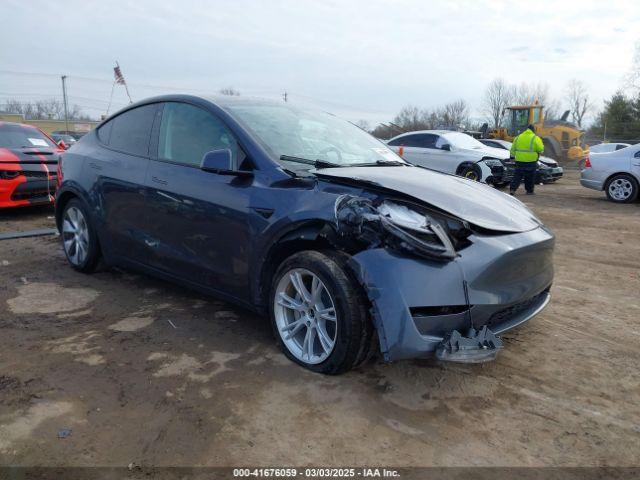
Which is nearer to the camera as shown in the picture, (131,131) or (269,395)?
(269,395)

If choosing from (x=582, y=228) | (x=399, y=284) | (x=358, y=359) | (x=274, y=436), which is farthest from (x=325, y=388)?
(x=582, y=228)

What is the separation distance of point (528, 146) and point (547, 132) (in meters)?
17.1

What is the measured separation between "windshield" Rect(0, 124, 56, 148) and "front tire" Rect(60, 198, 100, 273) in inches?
162

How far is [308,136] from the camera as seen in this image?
378 cm

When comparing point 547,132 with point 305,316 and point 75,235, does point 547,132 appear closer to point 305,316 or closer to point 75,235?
point 75,235

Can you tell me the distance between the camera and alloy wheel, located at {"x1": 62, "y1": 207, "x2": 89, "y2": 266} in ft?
15.8

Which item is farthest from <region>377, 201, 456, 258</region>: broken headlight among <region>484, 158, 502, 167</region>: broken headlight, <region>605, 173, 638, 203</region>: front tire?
<region>605, 173, 638, 203</region>: front tire

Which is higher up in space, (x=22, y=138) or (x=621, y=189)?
(x=22, y=138)

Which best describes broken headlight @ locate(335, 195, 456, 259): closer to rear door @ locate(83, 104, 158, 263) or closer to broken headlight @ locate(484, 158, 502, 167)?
rear door @ locate(83, 104, 158, 263)

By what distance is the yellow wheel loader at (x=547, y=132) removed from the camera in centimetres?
2464

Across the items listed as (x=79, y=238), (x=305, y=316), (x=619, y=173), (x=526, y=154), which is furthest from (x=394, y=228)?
(x=619, y=173)

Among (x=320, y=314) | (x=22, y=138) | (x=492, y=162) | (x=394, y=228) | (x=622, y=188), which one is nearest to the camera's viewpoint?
(x=394, y=228)

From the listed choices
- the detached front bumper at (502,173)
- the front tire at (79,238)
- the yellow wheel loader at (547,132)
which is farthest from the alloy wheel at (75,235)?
the yellow wheel loader at (547,132)

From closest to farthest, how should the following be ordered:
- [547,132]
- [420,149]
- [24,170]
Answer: [24,170], [420,149], [547,132]
